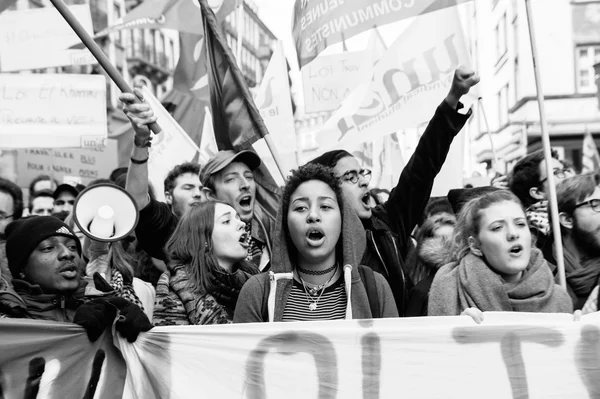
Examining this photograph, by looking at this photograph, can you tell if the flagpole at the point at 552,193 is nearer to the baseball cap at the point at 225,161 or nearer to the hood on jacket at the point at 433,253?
the hood on jacket at the point at 433,253

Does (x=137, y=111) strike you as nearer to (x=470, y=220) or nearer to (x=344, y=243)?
(x=344, y=243)

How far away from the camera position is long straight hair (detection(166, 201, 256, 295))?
3.84 metres

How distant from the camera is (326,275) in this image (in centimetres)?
349

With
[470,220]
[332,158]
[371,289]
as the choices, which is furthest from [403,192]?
[371,289]

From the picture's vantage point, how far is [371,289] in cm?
339

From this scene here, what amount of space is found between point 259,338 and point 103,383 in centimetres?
57

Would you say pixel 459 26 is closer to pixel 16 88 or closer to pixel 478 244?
pixel 478 244

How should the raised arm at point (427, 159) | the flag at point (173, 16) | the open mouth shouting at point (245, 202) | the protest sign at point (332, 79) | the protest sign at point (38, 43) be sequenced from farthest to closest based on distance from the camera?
the protest sign at point (38, 43) → the protest sign at point (332, 79) → the flag at point (173, 16) → the open mouth shouting at point (245, 202) → the raised arm at point (427, 159)

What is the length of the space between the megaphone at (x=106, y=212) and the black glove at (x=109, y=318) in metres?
0.33

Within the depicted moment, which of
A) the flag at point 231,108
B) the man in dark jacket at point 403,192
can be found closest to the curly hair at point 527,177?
the man in dark jacket at point 403,192

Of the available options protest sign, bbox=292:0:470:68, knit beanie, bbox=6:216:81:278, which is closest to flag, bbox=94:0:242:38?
protest sign, bbox=292:0:470:68

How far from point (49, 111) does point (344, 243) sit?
4561mm

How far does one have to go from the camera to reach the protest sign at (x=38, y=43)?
7.91 metres

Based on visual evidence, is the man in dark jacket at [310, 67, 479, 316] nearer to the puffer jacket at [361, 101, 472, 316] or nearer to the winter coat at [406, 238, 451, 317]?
the puffer jacket at [361, 101, 472, 316]
